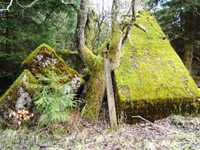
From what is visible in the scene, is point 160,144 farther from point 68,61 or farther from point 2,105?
point 68,61

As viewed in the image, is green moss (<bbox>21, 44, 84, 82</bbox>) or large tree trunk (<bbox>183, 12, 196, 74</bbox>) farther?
large tree trunk (<bbox>183, 12, 196, 74</bbox>)

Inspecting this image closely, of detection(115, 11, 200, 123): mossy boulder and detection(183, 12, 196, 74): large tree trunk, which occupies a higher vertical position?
detection(183, 12, 196, 74): large tree trunk

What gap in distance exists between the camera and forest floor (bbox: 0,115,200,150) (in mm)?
2783

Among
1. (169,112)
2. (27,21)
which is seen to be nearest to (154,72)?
(169,112)

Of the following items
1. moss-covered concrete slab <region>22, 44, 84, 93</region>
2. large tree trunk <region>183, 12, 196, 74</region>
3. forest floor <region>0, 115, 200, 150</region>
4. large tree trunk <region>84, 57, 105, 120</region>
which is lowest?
forest floor <region>0, 115, 200, 150</region>

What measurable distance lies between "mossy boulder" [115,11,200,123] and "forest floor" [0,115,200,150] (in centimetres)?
38

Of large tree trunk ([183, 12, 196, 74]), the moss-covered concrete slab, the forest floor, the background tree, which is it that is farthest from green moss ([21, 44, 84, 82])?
large tree trunk ([183, 12, 196, 74])

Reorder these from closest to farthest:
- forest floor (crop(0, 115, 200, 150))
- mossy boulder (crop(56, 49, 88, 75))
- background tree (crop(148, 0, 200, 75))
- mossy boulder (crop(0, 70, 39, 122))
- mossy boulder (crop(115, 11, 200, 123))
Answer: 1. forest floor (crop(0, 115, 200, 150))
2. mossy boulder (crop(0, 70, 39, 122))
3. mossy boulder (crop(115, 11, 200, 123))
4. mossy boulder (crop(56, 49, 88, 75))
5. background tree (crop(148, 0, 200, 75))

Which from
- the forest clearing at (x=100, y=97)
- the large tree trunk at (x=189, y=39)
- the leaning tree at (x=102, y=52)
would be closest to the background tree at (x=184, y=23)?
→ the large tree trunk at (x=189, y=39)

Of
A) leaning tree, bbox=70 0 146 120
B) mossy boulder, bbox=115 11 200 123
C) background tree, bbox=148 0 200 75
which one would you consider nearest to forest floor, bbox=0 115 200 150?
mossy boulder, bbox=115 11 200 123

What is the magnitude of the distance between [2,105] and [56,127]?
152cm

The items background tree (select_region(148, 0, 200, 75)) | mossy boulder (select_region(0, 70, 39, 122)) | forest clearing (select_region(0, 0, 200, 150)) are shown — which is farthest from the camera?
background tree (select_region(148, 0, 200, 75))

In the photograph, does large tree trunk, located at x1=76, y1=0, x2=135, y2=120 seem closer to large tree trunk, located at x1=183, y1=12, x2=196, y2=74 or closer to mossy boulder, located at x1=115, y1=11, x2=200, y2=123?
mossy boulder, located at x1=115, y1=11, x2=200, y2=123

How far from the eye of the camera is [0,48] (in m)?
A: 6.18
